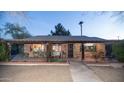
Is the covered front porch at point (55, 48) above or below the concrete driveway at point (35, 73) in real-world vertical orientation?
above

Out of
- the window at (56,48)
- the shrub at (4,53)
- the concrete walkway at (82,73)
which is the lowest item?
the concrete walkway at (82,73)

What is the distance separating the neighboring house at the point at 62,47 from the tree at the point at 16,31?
0.47 ft

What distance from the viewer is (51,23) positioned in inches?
282

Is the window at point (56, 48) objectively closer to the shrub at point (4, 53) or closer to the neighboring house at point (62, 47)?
the neighboring house at point (62, 47)

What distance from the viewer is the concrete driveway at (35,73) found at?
6527mm

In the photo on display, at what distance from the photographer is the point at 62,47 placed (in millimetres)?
7652

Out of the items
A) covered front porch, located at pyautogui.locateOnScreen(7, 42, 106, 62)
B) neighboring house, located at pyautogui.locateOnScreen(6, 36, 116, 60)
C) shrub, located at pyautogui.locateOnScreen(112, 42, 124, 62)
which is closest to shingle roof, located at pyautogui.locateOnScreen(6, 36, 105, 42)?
neighboring house, located at pyautogui.locateOnScreen(6, 36, 116, 60)

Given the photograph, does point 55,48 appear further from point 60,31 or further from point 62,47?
point 60,31

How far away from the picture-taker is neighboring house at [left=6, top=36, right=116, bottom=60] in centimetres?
734

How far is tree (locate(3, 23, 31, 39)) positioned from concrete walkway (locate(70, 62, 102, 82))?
1.52 m

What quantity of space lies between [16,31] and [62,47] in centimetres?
133

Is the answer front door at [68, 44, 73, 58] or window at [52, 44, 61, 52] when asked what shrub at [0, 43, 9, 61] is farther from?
front door at [68, 44, 73, 58]

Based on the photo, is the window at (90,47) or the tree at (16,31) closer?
the tree at (16,31)

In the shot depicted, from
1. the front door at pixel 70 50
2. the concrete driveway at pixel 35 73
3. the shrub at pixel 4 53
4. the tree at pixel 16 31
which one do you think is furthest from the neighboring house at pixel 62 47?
the concrete driveway at pixel 35 73
